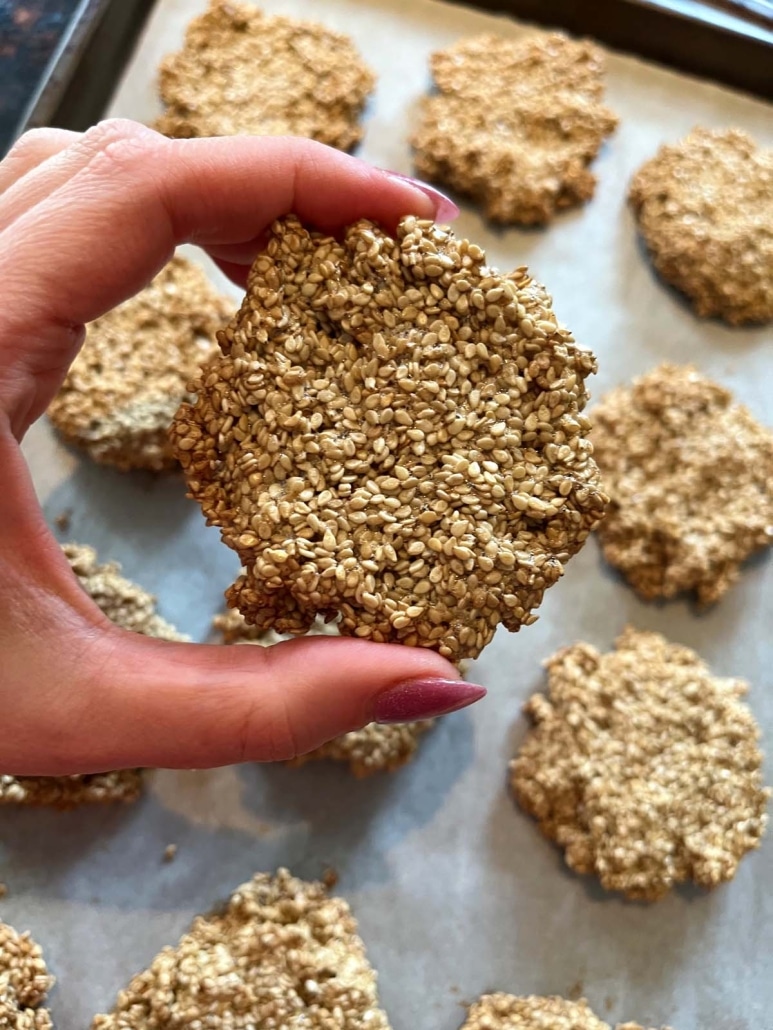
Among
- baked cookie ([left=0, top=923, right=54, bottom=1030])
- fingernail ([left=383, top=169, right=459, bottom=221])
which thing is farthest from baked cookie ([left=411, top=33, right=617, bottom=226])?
baked cookie ([left=0, top=923, right=54, bottom=1030])

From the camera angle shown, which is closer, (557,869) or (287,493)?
(287,493)

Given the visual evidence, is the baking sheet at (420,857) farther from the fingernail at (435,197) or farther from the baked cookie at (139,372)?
the fingernail at (435,197)

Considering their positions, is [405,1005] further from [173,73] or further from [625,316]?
[173,73]

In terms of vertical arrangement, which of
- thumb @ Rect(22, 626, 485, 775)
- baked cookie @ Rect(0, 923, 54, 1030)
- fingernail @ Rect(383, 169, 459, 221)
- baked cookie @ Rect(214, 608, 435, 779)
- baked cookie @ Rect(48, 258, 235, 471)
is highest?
fingernail @ Rect(383, 169, 459, 221)

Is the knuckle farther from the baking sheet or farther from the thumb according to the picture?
the baking sheet

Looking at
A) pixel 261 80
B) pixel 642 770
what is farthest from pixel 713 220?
pixel 642 770

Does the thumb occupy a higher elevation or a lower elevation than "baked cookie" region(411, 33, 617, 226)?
lower

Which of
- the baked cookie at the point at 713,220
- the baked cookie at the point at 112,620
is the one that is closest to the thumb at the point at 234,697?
the baked cookie at the point at 112,620

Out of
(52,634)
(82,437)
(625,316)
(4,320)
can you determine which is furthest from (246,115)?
(52,634)
